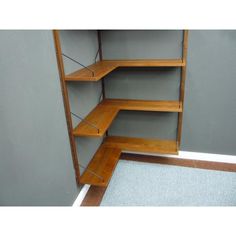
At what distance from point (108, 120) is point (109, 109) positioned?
0.25 meters

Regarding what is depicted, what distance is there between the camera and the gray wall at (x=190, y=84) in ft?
5.82

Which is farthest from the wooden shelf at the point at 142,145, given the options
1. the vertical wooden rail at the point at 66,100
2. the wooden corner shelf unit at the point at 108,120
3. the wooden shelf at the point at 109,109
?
the vertical wooden rail at the point at 66,100

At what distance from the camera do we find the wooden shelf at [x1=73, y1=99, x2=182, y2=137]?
1.52 meters

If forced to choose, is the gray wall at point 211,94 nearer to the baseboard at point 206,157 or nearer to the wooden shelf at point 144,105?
the baseboard at point 206,157

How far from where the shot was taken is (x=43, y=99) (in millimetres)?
1136

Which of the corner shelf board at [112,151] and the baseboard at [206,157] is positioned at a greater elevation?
the corner shelf board at [112,151]

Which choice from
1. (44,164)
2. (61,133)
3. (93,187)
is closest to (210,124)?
(93,187)

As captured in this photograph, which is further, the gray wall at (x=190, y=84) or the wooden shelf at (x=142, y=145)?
the wooden shelf at (x=142, y=145)

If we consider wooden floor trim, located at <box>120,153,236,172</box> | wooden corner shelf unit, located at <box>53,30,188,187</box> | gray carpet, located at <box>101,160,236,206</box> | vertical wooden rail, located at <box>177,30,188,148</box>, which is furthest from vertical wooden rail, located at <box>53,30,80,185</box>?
vertical wooden rail, located at <box>177,30,188,148</box>

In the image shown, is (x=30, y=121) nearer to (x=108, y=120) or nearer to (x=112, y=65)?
(x=108, y=120)

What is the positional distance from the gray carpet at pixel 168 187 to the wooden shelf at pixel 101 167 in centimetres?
18

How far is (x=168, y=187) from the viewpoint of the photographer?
181 cm

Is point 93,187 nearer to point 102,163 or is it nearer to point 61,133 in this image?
point 102,163

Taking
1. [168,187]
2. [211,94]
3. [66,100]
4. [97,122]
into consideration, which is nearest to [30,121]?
[66,100]
